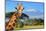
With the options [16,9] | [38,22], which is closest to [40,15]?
[38,22]

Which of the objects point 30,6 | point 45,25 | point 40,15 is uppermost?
point 30,6

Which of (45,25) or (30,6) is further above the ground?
(30,6)

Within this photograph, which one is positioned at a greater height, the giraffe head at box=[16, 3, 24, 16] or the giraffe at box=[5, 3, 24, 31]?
the giraffe head at box=[16, 3, 24, 16]

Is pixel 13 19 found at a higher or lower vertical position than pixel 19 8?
lower

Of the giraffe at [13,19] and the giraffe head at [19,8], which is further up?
the giraffe head at [19,8]

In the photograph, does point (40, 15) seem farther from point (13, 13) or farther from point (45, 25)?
point (13, 13)
